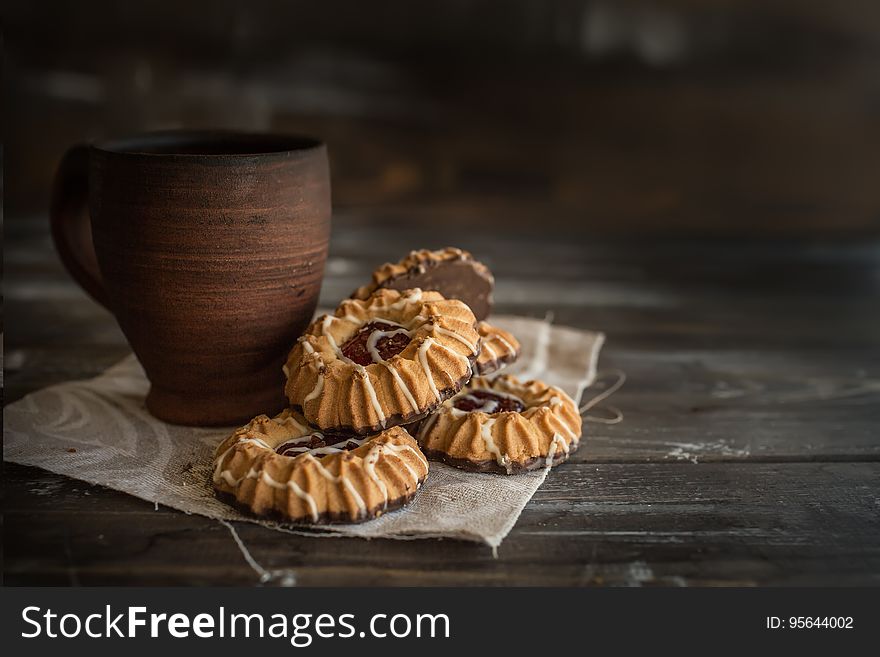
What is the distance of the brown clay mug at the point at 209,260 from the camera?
111cm

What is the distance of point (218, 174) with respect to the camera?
1.11 m

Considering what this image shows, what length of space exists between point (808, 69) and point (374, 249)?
1.27 m

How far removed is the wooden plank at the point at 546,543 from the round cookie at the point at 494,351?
155mm

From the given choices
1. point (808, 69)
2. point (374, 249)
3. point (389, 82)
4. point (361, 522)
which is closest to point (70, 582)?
point (361, 522)

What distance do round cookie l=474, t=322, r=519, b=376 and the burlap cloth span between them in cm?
13

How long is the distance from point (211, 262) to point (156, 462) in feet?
0.77

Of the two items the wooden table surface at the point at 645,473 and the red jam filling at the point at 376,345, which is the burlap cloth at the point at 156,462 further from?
the red jam filling at the point at 376,345

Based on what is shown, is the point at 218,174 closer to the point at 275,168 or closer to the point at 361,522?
the point at 275,168

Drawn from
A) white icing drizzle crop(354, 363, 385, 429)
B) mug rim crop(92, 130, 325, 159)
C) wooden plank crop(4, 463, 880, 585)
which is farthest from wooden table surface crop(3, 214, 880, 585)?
mug rim crop(92, 130, 325, 159)

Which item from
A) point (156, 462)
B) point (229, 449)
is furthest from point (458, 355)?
point (156, 462)

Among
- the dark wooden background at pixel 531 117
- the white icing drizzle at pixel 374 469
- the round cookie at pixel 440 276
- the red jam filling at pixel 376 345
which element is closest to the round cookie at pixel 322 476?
the white icing drizzle at pixel 374 469

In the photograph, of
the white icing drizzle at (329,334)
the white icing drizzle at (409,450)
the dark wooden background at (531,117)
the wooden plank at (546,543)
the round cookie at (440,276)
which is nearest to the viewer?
the wooden plank at (546,543)

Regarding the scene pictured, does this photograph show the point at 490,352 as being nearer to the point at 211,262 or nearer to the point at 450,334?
the point at 450,334

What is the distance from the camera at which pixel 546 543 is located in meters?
0.97
